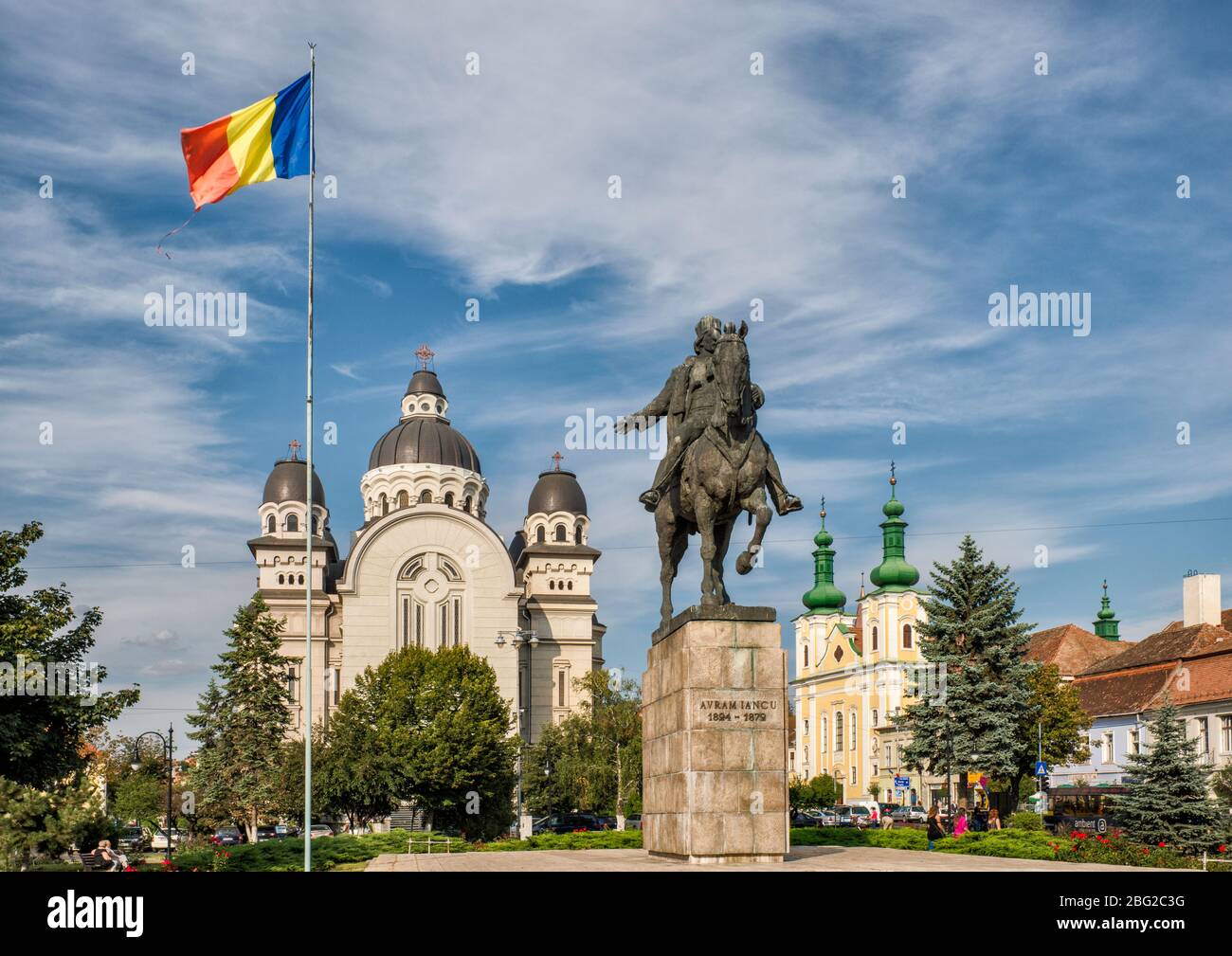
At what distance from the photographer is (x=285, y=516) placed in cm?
9750

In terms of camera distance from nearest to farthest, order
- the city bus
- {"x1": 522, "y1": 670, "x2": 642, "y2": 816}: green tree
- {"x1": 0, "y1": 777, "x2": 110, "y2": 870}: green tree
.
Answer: {"x1": 0, "y1": 777, "x2": 110, "y2": 870}: green tree → the city bus → {"x1": 522, "y1": 670, "x2": 642, "y2": 816}: green tree

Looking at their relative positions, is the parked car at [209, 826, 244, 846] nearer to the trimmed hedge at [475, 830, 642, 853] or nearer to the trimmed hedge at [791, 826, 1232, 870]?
the trimmed hedge at [475, 830, 642, 853]

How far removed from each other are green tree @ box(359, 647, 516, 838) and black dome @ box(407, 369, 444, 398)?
3854cm

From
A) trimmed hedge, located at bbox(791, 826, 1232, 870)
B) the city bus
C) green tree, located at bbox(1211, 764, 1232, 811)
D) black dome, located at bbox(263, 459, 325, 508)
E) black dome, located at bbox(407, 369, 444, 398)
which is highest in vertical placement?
black dome, located at bbox(407, 369, 444, 398)

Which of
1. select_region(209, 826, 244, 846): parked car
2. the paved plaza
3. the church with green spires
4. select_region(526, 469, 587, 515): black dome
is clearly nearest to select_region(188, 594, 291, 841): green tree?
select_region(209, 826, 244, 846): parked car

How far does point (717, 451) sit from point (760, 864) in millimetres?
5109

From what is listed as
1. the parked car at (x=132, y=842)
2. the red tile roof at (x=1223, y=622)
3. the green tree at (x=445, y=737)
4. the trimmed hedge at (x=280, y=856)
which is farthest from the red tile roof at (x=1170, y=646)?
the parked car at (x=132, y=842)

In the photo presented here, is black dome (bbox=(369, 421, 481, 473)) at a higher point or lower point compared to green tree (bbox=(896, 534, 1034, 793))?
higher

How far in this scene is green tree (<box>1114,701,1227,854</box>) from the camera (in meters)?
29.9

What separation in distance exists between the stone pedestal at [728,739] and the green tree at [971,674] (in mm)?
29588

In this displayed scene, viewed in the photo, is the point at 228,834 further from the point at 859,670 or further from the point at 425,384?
the point at 859,670

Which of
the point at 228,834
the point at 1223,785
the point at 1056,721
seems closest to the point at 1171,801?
the point at 1223,785
